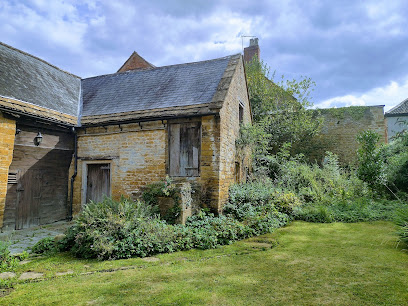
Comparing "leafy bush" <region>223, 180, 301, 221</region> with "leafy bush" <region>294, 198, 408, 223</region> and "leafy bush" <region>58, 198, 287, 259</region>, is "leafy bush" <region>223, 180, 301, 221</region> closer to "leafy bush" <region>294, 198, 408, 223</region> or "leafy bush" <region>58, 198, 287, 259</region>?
"leafy bush" <region>294, 198, 408, 223</region>

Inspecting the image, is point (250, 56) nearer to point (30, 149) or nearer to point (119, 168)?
point (119, 168)

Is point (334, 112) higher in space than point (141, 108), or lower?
higher

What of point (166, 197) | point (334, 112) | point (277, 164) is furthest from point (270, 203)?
point (334, 112)

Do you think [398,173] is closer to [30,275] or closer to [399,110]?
[30,275]

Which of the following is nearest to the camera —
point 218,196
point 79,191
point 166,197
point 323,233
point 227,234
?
point 227,234

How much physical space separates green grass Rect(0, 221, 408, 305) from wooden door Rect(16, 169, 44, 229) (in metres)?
3.94

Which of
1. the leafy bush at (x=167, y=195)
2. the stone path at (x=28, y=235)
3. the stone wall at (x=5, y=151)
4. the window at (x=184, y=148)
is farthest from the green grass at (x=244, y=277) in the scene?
the stone wall at (x=5, y=151)

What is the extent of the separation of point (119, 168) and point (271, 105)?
1077 cm

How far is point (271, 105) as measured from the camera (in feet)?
53.3

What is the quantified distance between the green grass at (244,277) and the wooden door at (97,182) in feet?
14.9

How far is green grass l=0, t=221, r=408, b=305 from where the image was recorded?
328cm

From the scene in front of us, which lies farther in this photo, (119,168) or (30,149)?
(119,168)

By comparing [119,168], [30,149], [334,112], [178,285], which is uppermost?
[334,112]

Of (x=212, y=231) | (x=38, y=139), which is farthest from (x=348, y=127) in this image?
(x=38, y=139)
